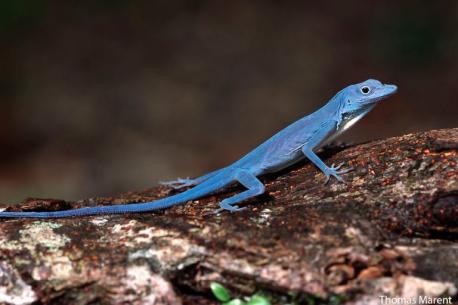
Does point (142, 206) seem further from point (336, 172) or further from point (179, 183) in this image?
point (336, 172)

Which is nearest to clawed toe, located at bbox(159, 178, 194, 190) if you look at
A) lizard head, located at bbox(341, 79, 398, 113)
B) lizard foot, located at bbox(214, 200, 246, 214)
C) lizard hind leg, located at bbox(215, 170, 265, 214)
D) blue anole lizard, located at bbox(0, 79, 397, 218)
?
blue anole lizard, located at bbox(0, 79, 397, 218)

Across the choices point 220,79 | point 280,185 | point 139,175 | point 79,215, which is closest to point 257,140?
point 220,79

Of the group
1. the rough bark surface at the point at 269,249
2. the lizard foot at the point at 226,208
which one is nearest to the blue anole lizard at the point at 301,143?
the lizard foot at the point at 226,208

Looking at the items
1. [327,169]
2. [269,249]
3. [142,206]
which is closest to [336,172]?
[327,169]

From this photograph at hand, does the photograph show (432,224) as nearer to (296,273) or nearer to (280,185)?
(296,273)

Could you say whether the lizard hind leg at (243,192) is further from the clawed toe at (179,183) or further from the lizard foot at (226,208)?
the clawed toe at (179,183)

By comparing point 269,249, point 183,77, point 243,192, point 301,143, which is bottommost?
point 269,249
